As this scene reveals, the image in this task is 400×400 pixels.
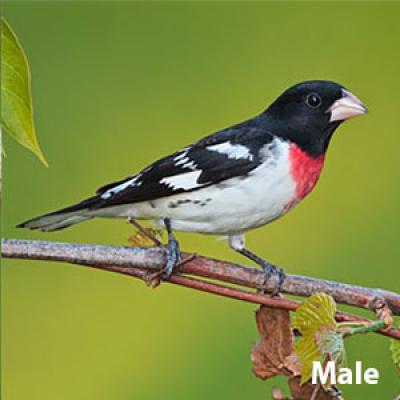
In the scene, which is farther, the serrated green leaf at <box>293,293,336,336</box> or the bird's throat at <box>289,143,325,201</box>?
the bird's throat at <box>289,143,325,201</box>

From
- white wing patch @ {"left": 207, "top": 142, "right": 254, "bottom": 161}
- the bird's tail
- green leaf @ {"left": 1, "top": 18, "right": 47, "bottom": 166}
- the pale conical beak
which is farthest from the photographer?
white wing patch @ {"left": 207, "top": 142, "right": 254, "bottom": 161}

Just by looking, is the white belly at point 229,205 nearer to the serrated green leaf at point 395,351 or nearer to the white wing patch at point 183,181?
the white wing patch at point 183,181

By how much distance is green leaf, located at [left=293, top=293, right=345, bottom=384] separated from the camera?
989 millimetres

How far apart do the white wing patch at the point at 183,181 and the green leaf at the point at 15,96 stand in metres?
0.79

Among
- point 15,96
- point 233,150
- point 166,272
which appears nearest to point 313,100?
point 233,150

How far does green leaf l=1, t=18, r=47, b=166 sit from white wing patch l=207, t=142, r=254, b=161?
861mm

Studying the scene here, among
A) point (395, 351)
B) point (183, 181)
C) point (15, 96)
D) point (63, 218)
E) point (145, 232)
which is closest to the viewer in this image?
point (15, 96)

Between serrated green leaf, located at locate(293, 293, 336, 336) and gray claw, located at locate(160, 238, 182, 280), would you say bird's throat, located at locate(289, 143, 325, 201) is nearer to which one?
gray claw, located at locate(160, 238, 182, 280)

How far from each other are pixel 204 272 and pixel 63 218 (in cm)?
54

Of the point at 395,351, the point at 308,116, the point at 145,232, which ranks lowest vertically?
the point at 395,351

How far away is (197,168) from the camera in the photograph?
→ 1.76 meters

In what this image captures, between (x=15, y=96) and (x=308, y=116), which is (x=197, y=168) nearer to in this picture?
(x=308, y=116)

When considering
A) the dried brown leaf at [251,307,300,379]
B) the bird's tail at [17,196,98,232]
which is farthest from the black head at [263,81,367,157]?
the dried brown leaf at [251,307,300,379]

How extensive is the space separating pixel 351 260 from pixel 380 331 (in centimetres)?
166
